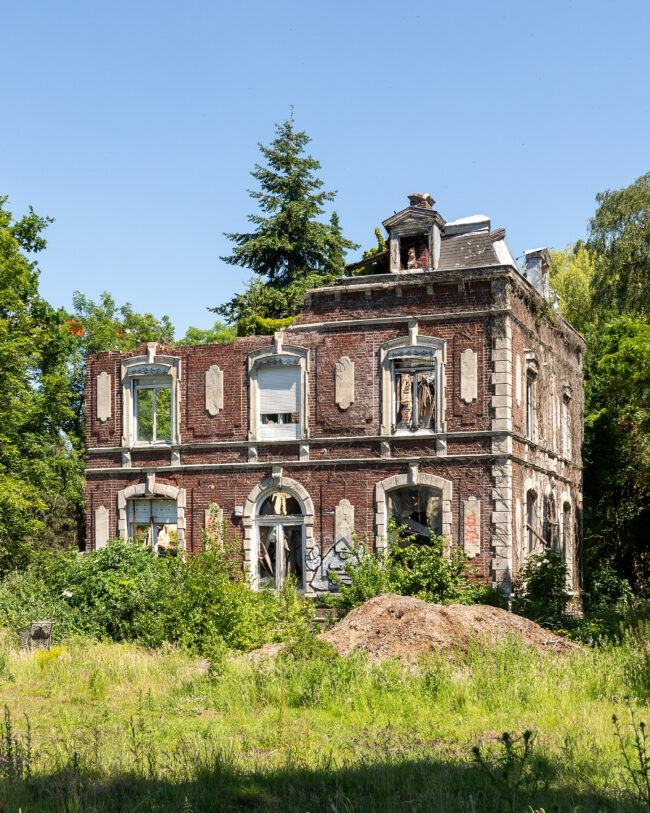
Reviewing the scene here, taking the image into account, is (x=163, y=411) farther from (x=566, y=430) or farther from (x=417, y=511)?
(x=417, y=511)

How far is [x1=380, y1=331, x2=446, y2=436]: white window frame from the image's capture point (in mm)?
22594

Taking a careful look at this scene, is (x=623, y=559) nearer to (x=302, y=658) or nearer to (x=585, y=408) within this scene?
(x=585, y=408)

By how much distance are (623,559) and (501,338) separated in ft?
47.6

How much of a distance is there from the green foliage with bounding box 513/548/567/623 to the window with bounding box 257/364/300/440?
635cm

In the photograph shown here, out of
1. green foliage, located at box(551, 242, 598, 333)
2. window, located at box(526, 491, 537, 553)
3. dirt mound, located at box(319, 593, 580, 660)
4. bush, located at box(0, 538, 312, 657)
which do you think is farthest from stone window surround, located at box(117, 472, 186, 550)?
green foliage, located at box(551, 242, 598, 333)

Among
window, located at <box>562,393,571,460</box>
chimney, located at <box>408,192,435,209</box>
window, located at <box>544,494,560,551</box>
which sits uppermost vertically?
chimney, located at <box>408,192,435,209</box>

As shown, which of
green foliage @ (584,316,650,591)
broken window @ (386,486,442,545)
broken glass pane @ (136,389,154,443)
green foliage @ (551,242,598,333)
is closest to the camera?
broken window @ (386,486,442,545)

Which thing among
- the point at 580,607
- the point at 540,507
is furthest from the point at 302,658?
the point at 580,607

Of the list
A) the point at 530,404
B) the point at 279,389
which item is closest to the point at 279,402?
the point at 279,389

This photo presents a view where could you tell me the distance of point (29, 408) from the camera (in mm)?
29578

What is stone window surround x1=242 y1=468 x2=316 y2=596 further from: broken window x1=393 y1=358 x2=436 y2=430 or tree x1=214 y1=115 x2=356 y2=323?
tree x1=214 y1=115 x2=356 y2=323

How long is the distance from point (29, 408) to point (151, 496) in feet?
22.2

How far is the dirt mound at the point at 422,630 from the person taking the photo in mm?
14750

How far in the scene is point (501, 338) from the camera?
875 inches
